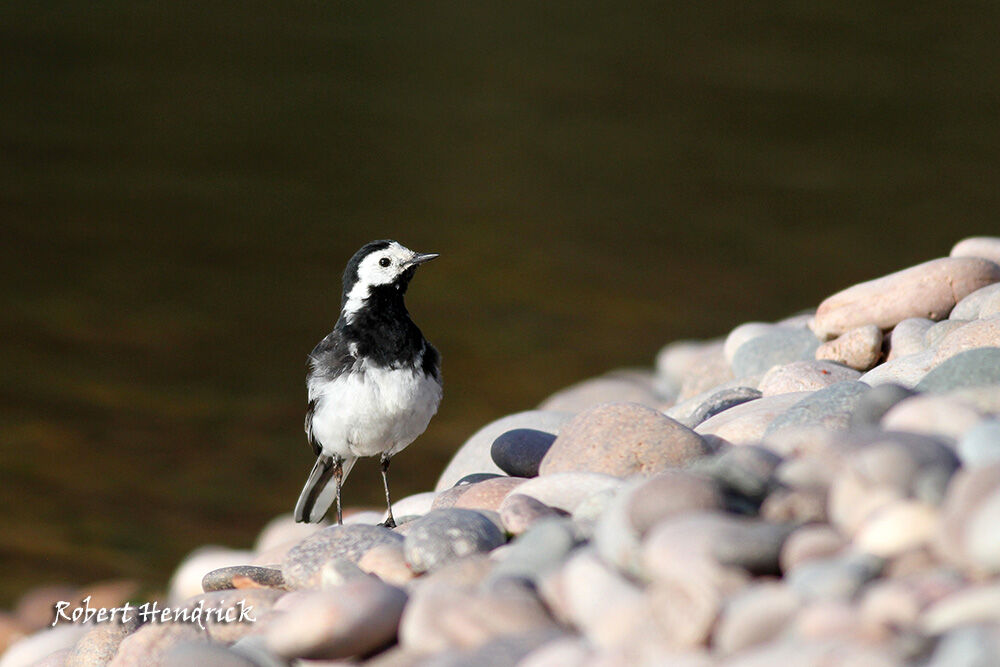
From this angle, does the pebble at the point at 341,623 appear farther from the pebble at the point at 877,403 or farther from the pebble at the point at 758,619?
the pebble at the point at 877,403

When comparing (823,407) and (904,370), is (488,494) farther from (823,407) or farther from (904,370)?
(904,370)

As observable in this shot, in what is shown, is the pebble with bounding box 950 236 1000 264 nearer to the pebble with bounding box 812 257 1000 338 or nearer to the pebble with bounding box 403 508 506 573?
the pebble with bounding box 812 257 1000 338

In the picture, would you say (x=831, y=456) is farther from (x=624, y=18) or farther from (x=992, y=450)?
(x=624, y=18)

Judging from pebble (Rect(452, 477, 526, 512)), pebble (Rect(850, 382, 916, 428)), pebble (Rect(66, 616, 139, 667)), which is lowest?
pebble (Rect(850, 382, 916, 428))

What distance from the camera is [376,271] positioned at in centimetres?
564

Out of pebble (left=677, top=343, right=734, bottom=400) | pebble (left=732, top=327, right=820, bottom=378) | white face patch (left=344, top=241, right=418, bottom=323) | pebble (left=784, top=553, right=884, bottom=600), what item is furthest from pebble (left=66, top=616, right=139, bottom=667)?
pebble (left=677, top=343, right=734, bottom=400)

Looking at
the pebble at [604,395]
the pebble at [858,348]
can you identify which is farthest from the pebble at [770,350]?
the pebble at [604,395]

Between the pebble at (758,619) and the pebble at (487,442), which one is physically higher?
the pebble at (487,442)

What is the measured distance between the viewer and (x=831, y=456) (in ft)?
11.1

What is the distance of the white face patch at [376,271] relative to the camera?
562 centimetres

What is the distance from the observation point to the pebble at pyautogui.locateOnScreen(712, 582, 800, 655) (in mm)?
2787

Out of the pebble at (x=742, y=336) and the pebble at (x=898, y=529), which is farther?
the pebble at (x=742, y=336)

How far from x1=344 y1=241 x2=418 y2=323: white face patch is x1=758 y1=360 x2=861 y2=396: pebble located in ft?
5.76

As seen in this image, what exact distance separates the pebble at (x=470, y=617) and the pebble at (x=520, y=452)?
188cm
